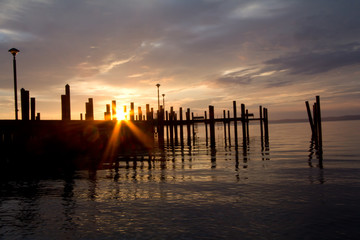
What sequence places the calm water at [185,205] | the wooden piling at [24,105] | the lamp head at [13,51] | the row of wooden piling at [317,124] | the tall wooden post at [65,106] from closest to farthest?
the calm water at [185,205]
the lamp head at [13,51]
the wooden piling at [24,105]
the tall wooden post at [65,106]
the row of wooden piling at [317,124]

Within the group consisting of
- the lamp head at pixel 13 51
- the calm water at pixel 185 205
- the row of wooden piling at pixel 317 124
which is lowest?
the calm water at pixel 185 205

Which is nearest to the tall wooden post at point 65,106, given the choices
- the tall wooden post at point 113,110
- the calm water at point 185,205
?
the tall wooden post at point 113,110

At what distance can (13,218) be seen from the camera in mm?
7742

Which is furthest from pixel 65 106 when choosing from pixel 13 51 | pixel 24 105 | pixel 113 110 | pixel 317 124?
pixel 317 124

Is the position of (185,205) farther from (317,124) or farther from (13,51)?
(317,124)

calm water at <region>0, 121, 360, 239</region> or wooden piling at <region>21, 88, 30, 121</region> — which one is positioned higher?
wooden piling at <region>21, 88, 30, 121</region>

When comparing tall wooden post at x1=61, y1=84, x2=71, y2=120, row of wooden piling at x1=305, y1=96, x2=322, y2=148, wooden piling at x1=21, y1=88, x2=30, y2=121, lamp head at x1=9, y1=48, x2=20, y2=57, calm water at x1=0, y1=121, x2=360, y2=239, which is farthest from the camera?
row of wooden piling at x1=305, y1=96, x2=322, y2=148

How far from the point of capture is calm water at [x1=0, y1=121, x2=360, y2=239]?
6.77 m

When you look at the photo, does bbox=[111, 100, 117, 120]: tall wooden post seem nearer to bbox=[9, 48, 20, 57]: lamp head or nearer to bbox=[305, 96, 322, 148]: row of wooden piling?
bbox=[9, 48, 20, 57]: lamp head

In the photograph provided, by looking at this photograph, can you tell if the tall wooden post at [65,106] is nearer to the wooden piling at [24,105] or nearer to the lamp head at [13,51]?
the wooden piling at [24,105]

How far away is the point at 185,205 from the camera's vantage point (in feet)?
28.3

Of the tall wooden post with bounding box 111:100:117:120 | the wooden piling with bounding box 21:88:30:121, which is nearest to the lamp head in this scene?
the wooden piling with bounding box 21:88:30:121

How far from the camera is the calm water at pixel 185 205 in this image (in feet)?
22.2

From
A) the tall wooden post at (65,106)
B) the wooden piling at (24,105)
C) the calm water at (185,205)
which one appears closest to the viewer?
the calm water at (185,205)
